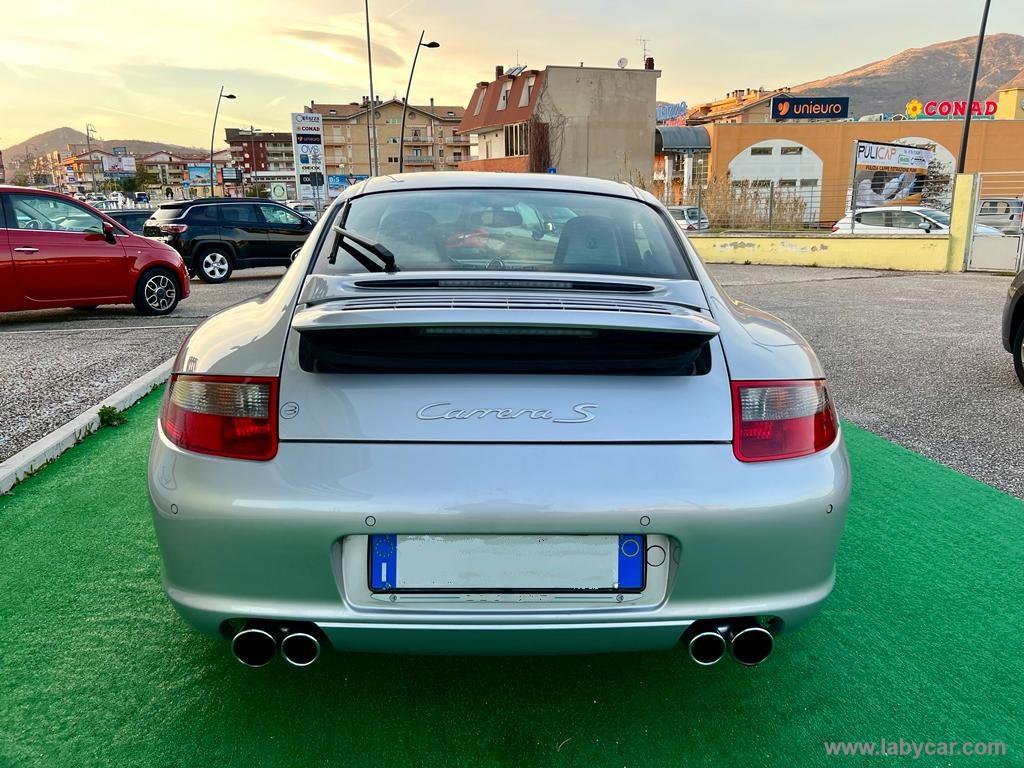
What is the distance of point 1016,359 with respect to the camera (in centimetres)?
570

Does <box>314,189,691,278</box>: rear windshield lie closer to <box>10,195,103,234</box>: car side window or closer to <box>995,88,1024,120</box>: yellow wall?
<box>10,195,103,234</box>: car side window

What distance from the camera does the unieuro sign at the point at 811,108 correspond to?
57.3 m

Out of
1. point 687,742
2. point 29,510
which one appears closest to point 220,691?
point 687,742

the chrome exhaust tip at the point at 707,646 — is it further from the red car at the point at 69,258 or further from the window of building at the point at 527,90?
the window of building at the point at 527,90

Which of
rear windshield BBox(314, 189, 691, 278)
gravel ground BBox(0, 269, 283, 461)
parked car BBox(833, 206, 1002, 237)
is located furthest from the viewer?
parked car BBox(833, 206, 1002, 237)

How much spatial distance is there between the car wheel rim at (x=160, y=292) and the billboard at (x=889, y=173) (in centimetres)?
1646

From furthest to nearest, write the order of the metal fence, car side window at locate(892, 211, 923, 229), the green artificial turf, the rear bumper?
1. the metal fence
2. car side window at locate(892, 211, 923, 229)
3. the green artificial turf
4. the rear bumper

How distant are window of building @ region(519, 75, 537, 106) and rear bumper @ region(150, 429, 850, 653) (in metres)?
57.7

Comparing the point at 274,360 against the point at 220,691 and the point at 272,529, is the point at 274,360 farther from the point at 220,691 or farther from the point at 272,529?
the point at 220,691

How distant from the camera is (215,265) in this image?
15.1m

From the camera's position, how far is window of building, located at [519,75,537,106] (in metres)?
55.5

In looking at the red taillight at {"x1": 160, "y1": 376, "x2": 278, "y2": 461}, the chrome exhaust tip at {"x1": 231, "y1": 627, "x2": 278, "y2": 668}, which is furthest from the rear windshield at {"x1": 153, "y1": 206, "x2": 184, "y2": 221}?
the chrome exhaust tip at {"x1": 231, "y1": 627, "x2": 278, "y2": 668}

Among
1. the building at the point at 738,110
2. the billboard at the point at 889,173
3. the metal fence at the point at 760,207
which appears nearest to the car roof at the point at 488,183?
the metal fence at the point at 760,207

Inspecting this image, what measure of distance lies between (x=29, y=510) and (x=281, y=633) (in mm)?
2330
